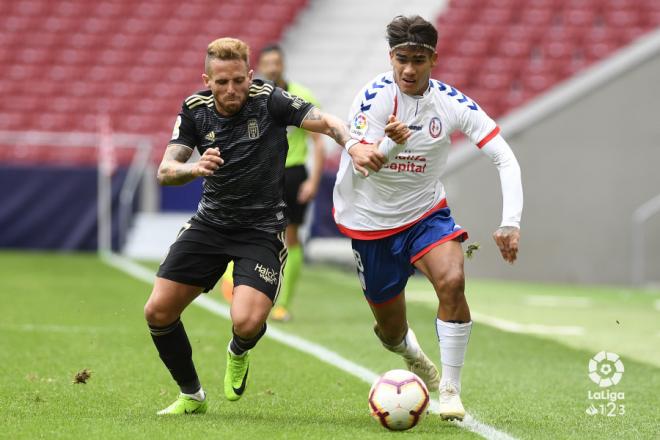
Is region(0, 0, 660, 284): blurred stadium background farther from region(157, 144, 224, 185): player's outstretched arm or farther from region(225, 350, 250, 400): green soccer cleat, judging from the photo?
region(157, 144, 224, 185): player's outstretched arm

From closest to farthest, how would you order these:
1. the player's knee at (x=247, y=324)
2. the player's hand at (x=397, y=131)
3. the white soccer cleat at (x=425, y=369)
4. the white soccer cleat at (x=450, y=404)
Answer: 1. the player's hand at (x=397, y=131)
2. the white soccer cleat at (x=450, y=404)
3. the player's knee at (x=247, y=324)
4. the white soccer cleat at (x=425, y=369)

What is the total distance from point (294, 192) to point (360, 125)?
4.89 metres

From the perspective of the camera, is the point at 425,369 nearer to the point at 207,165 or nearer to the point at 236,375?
the point at 236,375

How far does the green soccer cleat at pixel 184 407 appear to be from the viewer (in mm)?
6219

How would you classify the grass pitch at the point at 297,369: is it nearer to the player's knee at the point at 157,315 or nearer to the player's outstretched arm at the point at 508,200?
the player's knee at the point at 157,315

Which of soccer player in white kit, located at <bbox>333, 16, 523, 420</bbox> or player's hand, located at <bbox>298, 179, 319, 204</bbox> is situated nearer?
soccer player in white kit, located at <bbox>333, 16, 523, 420</bbox>

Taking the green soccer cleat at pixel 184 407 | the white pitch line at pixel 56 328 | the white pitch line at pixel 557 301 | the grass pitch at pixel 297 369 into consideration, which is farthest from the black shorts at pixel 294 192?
the green soccer cleat at pixel 184 407

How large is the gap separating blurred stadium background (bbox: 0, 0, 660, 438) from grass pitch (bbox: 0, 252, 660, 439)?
34mm

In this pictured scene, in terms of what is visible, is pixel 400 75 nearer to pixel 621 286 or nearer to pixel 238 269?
pixel 238 269

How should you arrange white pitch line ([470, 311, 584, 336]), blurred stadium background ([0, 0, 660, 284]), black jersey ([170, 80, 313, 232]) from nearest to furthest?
black jersey ([170, 80, 313, 232]), white pitch line ([470, 311, 584, 336]), blurred stadium background ([0, 0, 660, 284])

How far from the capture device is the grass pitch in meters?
5.91

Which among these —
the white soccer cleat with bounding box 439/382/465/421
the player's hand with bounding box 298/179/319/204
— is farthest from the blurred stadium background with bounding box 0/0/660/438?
the player's hand with bounding box 298/179/319/204

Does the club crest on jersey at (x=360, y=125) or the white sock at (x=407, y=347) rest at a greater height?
the club crest on jersey at (x=360, y=125)

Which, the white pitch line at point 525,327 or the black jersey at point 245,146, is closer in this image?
the black jersey at point 245,146
